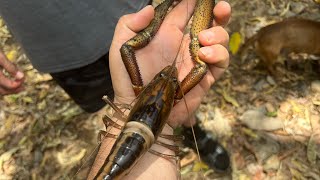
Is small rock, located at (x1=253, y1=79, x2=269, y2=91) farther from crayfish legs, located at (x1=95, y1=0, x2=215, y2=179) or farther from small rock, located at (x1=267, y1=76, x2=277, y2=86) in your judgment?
crayfish legs, located at (x1=95, y1=0, x2=215, y2=179)

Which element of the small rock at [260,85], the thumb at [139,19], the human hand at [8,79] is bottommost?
the small rock at [260,85]

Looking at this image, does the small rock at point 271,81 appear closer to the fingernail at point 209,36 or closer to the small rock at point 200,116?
the small rock at point 200,116

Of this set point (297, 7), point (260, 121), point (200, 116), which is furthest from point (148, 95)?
point (297, 7)

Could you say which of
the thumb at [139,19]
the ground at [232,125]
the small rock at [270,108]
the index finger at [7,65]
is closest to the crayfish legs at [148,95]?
the thumb at [139,19]

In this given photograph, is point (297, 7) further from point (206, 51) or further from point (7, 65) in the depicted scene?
point (7, 65)

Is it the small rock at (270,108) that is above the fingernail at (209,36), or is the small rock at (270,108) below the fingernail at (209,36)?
below

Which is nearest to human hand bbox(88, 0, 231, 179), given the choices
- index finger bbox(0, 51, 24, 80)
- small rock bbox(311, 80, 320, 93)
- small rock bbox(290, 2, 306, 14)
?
index finger bbox(0, 51, 24, 80)

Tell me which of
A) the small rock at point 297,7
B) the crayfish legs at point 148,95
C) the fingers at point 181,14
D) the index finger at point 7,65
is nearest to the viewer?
the crayfish legs at point 148,95
